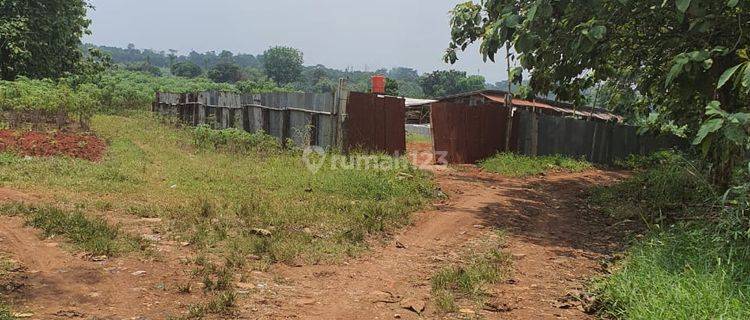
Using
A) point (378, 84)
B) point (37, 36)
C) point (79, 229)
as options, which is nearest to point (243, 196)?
point (79, 229)

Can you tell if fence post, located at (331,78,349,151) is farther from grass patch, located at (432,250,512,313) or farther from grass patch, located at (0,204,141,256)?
grass patch, located at (432,250,512,313)

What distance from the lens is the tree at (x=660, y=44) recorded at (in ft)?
15.1

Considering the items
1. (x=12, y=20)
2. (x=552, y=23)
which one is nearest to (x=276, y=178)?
(x=552, y=23)

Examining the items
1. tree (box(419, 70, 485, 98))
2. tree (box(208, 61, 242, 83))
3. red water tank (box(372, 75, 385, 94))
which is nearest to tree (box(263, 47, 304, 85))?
tree (box(208, 61, 242, 83))

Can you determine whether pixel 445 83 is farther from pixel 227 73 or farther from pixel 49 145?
pixel 49 145

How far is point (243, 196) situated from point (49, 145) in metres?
5.72

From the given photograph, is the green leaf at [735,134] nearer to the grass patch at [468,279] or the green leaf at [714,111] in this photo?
the green leaf at [714,111]

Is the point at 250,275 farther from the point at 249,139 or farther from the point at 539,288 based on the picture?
the point at 249,139

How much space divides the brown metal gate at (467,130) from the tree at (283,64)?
79937mm

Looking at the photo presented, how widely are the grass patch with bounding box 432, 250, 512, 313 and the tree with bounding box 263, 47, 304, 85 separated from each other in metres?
88.2

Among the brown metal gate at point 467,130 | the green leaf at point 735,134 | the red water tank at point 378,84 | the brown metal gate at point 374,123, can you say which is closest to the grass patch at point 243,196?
the brown metal gate at point 374,123

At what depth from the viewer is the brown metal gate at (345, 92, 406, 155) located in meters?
11.9

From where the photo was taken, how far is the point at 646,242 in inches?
212

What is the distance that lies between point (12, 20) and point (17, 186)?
15.9 meters
